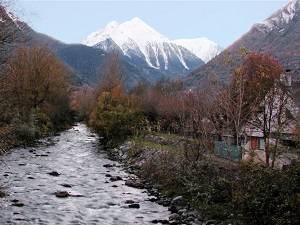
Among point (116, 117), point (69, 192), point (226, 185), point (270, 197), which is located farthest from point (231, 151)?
point (116, 117)

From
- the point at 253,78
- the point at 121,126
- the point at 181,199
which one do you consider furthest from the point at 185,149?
the point at 121,126

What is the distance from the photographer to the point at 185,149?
20844 millimetres

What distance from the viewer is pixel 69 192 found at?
1936 centimetres

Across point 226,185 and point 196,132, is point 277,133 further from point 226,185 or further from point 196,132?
point 196,132

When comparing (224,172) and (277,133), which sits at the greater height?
(277,133)

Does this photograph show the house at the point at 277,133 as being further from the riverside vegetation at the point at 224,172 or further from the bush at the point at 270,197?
the bush at the point at 270,197

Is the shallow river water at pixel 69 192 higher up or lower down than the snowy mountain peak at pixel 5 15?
lower down

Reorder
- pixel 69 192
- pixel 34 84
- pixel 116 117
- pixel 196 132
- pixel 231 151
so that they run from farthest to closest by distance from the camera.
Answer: pixel 34 84
pixel 116 117
pixel 231 151
pixel 196 132
pixel 69 192

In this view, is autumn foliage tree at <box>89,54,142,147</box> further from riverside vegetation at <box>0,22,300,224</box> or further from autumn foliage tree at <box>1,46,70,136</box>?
autumn foliage tree at <box>1,46,70,136</box>

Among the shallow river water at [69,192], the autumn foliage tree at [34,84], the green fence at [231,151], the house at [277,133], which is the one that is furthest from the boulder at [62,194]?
the autumn foliage tree at [34,84]

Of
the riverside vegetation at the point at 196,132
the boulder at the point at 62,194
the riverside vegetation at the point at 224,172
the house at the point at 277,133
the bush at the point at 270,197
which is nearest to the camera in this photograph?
the bush at the point at 270,197

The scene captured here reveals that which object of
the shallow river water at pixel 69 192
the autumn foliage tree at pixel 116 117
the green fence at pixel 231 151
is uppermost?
the autumn foliage tree at pixel 116 117

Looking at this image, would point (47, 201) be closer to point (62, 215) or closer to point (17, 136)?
point (62, 215)

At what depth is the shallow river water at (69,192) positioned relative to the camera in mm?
15180
